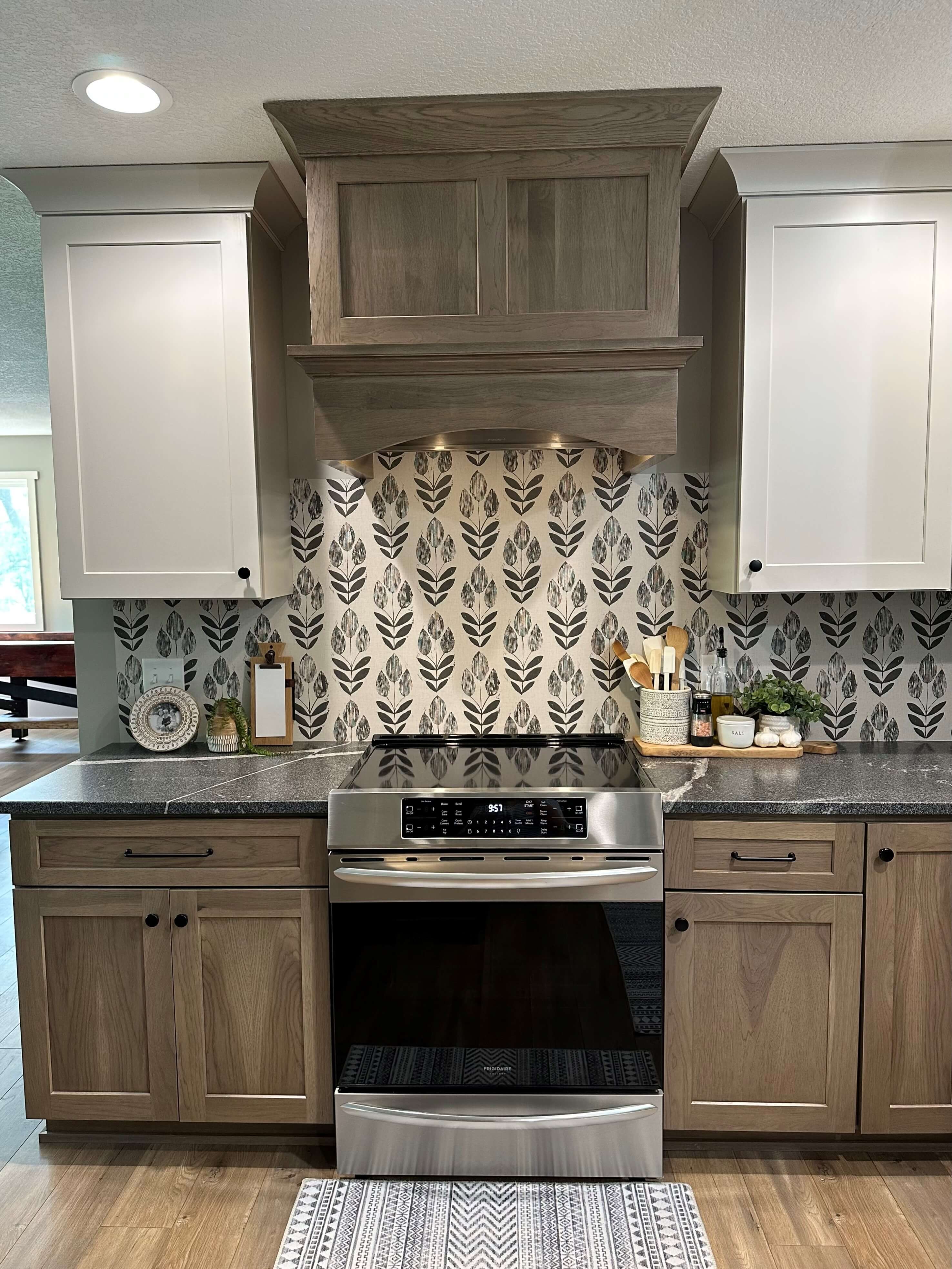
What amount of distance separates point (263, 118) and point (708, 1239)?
2.71 meters

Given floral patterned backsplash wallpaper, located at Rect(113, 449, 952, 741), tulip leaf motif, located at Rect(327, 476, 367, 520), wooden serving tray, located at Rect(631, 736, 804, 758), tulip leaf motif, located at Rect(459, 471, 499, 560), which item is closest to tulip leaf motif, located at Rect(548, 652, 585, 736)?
floral patterned backsplash wallpaper, located at Rect(113, 449, 952, 741)

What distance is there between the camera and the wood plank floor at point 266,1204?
190 cm

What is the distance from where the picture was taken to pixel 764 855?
6.87 feet

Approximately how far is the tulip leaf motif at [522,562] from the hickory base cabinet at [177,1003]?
1.07 meters

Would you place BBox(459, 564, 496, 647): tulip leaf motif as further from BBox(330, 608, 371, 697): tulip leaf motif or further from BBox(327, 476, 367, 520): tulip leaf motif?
BBox(327, 476, 367, 520): tulip leaf motif

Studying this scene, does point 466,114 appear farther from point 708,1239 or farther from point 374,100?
point 708,1239

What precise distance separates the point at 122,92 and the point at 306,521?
3.87 ft

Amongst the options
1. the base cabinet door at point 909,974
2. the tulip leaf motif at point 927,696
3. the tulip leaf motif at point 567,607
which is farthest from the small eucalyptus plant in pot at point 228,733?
the tulip leaf motif at point 927,696

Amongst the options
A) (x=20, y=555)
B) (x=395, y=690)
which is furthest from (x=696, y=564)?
(x=20, y=555)

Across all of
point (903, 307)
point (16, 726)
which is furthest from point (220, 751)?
point (16, 726)

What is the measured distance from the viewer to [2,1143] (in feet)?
7.49

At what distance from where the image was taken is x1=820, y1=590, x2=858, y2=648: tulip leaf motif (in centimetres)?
269

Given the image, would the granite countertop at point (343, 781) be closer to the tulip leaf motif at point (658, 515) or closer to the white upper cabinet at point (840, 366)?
the white upper cabinet at point (840, 366)

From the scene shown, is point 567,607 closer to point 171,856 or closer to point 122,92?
point 171,856
